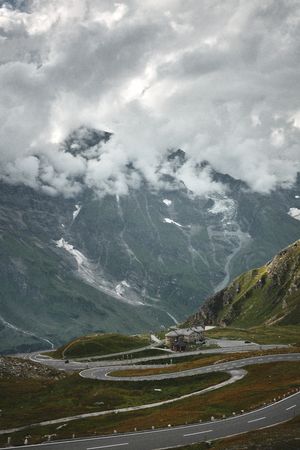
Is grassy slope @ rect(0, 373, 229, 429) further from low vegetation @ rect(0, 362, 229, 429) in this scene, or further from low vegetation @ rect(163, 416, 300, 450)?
low vegetation @ rect(163, 416, 300, 450)

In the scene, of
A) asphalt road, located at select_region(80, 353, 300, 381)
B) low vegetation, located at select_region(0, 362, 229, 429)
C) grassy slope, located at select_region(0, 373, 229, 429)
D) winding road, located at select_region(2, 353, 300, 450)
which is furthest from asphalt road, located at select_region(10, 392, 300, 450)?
asphalt road, located at select_region(80, 353, 300, 381)

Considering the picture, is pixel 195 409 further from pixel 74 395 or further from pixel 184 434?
pixel 74 395

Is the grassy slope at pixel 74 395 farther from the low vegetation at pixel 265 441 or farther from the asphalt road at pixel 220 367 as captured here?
the low vegetation at pixel 265 441

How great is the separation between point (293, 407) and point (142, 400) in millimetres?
41156

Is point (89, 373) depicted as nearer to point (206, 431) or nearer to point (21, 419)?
point (21, 419)

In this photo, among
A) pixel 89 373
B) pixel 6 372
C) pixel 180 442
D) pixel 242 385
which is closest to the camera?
pixel 180 442

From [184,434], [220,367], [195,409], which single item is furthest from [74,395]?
[184,434]

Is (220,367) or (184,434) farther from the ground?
(220,367)

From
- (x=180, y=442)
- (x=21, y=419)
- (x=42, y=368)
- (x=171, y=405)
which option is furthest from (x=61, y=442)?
(x=42, y=368)

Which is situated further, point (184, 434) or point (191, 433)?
point (191, 433)

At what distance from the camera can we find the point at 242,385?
107750 mm

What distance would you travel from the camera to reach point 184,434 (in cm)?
6981

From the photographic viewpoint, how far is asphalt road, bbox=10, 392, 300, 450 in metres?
66.6

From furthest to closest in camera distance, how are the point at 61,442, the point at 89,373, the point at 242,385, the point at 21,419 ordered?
the point at 89,373 → the point at 242,385 → the point at 21,419 → the point at 61,442
